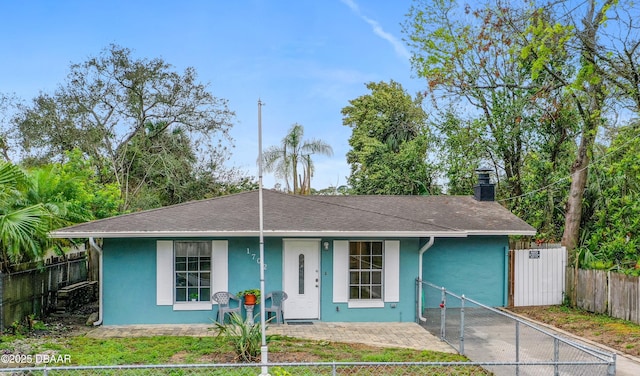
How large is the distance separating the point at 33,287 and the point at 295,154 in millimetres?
17721

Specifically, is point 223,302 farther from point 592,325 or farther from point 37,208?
point 592,325

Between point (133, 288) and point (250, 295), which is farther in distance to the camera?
point (133, 288)

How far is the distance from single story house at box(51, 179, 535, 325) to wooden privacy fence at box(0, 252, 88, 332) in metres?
1.27

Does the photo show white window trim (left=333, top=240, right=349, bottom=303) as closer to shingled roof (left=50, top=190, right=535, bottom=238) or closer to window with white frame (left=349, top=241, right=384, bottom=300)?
window with white frame (left=349, top=241, right=384, bottom=300)

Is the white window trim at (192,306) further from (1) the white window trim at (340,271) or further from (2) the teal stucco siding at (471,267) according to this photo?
(2) the teal stucco siding at (471,267)

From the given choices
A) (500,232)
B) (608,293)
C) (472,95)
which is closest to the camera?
(608,293)

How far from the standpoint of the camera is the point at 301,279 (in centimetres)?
1172

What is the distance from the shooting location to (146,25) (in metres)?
18.4

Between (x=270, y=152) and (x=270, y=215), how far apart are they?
1567 cm

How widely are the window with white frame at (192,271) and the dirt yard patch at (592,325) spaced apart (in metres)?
8.06

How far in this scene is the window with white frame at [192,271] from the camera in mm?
11414

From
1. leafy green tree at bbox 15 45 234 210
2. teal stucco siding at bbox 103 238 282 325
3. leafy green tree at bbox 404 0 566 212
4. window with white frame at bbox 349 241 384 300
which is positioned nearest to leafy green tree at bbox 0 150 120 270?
teal stucco siding at bbox 103 238 282 325

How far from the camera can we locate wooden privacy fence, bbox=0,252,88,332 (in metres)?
10.0

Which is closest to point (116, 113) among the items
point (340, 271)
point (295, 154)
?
point (295, 154)
